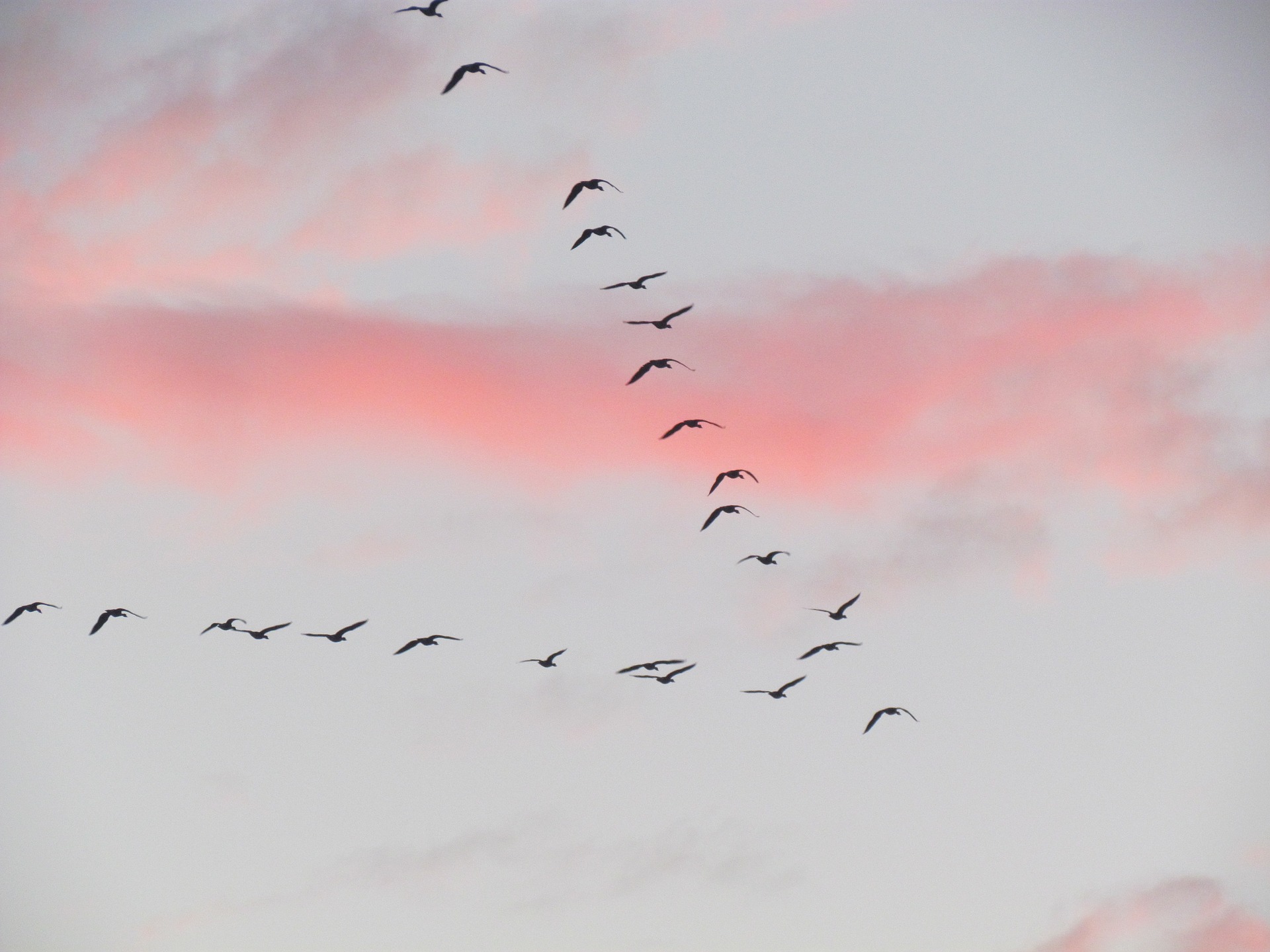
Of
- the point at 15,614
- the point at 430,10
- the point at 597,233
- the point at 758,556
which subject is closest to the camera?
the point at 430,10

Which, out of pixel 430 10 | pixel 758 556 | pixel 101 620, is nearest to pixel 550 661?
Answer: pixel 758 556

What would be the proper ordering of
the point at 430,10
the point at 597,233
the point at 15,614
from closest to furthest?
1. the point at 430,10
2. the point at 597,233
3. the point at 15,614

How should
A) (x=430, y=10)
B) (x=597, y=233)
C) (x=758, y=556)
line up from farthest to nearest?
(x=758, y=556) → (x=597, y=233) → (x=430, y=10)

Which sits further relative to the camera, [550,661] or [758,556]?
[550,661]

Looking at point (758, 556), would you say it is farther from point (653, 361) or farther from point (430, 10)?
point (430, 10)

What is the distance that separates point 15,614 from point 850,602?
6500 cm

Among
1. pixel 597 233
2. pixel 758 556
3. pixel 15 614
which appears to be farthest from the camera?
pixel 15 614

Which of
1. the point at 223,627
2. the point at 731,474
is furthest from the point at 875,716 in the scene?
the point at 223,627

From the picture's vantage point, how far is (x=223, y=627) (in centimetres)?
17988

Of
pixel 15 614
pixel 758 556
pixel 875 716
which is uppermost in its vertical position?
pixel 15 614

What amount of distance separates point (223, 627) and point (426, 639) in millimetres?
19266

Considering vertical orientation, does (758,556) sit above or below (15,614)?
below

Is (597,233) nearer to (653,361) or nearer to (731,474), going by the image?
(653,361)

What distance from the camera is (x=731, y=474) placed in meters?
158
